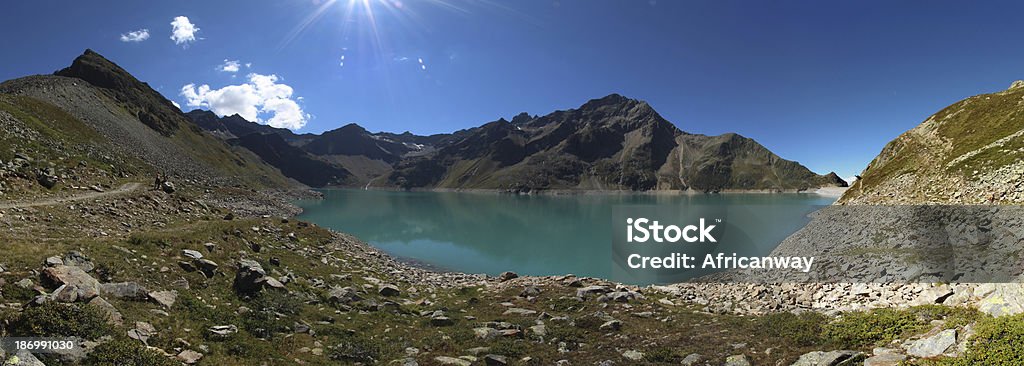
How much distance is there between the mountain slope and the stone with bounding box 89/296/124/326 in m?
98.1

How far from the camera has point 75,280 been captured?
41.0 feet

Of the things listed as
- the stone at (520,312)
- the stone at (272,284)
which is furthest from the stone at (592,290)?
the stone at (272,284)

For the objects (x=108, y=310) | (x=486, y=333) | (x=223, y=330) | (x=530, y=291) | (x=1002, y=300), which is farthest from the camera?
(x=530, y=291)

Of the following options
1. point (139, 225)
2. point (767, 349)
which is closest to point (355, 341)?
point (767, 349)

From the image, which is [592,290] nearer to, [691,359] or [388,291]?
[691,359]

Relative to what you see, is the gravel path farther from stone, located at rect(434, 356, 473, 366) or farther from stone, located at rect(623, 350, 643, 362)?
stone, located at rect(623, 350, 643, 362)

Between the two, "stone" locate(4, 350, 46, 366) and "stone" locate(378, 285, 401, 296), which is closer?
"stone" locate(4, 350, 46, 366)

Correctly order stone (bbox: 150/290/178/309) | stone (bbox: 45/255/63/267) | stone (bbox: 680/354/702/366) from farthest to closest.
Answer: stone (bbox: 680/354/702/366), stone (bbox: 150/290/178/309), stone (bbox: 45/255/63/267)

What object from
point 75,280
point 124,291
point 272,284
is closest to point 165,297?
point 124,291

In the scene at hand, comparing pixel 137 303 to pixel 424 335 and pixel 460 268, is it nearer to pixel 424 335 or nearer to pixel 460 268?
pixel 424 335

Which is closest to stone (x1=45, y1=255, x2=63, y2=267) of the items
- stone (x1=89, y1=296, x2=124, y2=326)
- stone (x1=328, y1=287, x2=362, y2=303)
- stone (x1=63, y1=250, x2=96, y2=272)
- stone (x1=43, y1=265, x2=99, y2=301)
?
stone (x1=63, y1=250, x2=96, y2=272)

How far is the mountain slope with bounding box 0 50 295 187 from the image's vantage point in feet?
342

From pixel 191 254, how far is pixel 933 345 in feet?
94.1

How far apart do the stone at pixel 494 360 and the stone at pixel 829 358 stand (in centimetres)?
979
